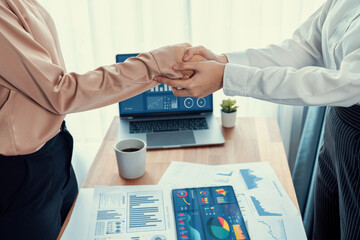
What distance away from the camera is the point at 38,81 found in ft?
2.65

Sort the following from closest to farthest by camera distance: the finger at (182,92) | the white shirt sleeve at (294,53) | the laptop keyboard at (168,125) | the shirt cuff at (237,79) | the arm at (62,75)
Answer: the arm at (62,75), the shirt cuff at (237,79), the finger at (182,92), the white shirt sleeve at (294,53), the laptop keyboard at (168,125)

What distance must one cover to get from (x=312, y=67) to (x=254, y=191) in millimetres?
366

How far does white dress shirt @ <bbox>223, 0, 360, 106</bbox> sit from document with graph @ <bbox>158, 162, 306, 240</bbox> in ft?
0.78

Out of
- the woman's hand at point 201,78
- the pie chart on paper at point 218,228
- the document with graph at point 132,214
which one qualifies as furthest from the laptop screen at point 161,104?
the pie chart on paper at point 218,228

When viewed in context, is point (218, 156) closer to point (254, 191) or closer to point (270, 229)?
point (254, 191)

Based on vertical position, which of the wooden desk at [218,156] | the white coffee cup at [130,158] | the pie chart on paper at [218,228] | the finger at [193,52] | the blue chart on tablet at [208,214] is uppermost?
the finger at [193,52]

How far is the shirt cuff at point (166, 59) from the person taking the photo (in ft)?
3.23

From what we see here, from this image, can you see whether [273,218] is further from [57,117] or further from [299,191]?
[299,191]

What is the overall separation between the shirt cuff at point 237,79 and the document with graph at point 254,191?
0.80ft

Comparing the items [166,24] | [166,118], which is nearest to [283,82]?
[166,118]

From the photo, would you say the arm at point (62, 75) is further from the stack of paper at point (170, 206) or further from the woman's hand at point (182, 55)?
the stack of paper at point (170, 206)

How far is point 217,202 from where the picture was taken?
0.90 meters

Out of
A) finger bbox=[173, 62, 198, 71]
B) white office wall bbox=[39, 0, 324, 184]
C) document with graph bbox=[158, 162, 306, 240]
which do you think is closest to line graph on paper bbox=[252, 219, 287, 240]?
document with graph bbox=[158, 162, 306, 240]

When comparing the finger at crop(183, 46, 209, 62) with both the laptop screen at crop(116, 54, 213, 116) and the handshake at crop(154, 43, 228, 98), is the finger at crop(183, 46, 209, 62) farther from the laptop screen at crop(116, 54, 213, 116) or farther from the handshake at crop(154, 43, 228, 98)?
the laptop screen at crop(116, 54, 213, 116)
